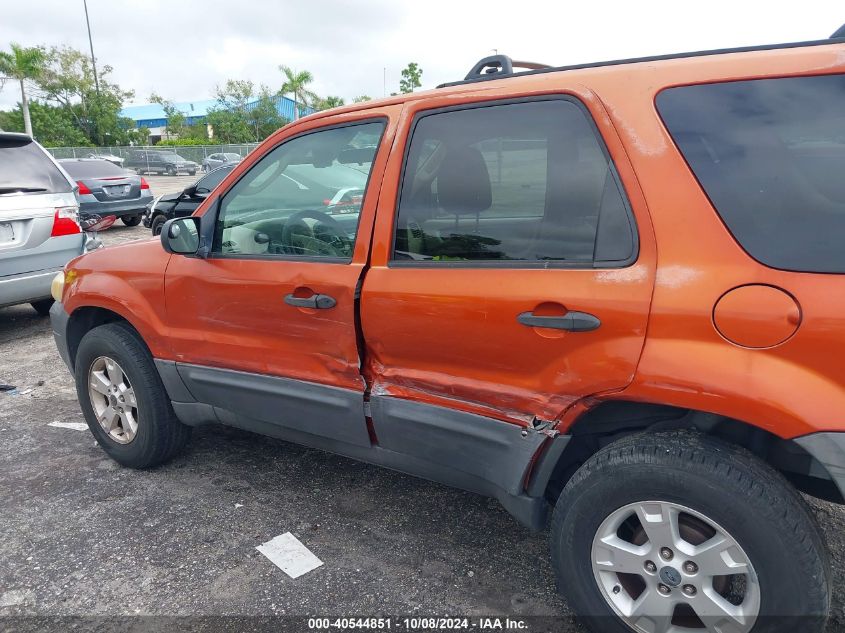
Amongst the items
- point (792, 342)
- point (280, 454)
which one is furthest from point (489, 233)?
point (280, 454)

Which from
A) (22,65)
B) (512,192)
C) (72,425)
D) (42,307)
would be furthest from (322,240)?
(22,65)

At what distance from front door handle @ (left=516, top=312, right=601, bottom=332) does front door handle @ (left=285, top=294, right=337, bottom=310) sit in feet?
2.66

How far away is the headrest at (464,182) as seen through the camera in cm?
223

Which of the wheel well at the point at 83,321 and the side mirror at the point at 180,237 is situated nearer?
the side mirror at the point at 180,237

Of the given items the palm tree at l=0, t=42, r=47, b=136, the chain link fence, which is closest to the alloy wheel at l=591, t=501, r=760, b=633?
the chain link fence

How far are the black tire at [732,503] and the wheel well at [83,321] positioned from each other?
8.87 ft

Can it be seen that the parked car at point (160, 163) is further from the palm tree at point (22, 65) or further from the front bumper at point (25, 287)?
the front bumper at point (25, 287)

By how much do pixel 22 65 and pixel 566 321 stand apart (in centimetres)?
5190

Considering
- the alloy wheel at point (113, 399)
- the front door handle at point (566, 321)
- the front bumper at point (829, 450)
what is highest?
the front door handle at point (566, 321)

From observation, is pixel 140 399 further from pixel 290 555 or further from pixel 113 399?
pixel 290 555

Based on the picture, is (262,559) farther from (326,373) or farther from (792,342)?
(792,342)

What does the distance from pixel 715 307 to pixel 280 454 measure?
8.45 ft

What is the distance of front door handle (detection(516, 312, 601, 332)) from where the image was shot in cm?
189

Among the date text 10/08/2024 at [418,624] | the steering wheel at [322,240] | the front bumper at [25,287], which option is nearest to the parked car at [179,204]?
the front bumper at [25,287]
